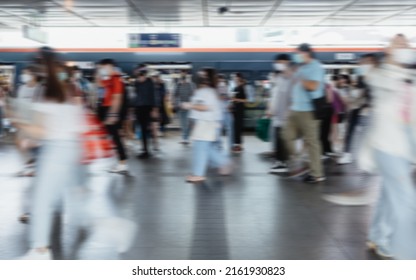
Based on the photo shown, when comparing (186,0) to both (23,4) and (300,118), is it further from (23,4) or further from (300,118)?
(300,118)

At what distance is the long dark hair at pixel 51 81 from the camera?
3.58m

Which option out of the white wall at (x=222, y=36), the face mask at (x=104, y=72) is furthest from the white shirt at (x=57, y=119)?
the white wall at (x=222, y=36)

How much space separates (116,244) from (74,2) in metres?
8.82

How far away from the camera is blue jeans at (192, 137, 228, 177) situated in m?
6.71

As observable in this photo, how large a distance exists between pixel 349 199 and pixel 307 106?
130cm

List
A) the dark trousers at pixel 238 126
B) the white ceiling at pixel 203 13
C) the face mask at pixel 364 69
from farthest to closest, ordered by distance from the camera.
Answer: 1. the white ceiling at pixel 203 13
2. the dark trousers at pixel 238 126
3. the face mask at pixel 364 69

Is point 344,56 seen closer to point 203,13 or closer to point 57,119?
point 203,13

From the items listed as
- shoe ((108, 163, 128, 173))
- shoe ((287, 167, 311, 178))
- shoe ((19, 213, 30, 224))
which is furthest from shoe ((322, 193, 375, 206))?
shoe ((19, 213, 30, 224))

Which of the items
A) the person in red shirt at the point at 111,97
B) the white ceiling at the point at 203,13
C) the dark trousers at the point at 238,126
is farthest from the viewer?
the white ceiling at the point at 203,13

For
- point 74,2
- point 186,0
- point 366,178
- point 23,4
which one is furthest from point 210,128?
point 23,4

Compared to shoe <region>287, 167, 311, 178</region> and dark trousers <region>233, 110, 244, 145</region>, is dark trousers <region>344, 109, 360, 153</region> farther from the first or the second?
dark trousers <region>233, 110, 244, 145</region>

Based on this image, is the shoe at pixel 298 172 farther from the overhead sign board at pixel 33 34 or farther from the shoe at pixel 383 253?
the overhead sign board at pixel 33 34

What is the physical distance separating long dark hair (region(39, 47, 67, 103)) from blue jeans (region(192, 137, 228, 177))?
3231mm

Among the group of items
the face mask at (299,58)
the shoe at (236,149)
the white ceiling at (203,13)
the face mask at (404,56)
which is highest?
the white ceiling at (203,13)
